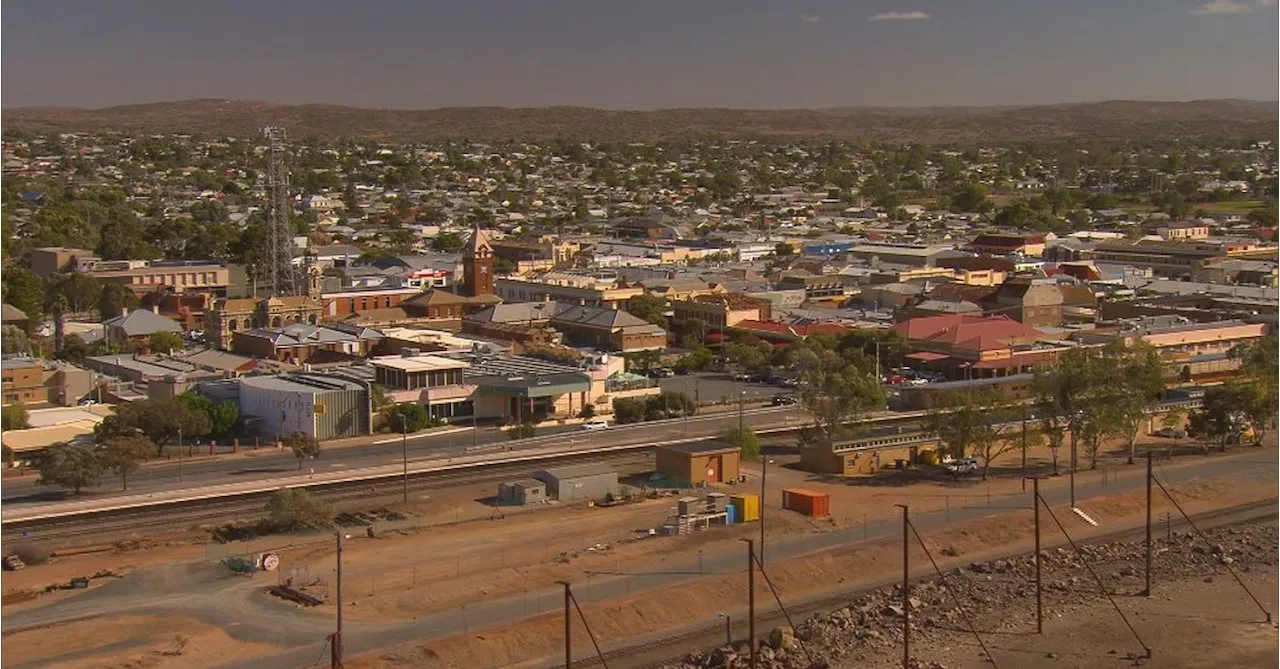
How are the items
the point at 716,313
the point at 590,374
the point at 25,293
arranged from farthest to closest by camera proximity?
the point at 25,293
the point at 716,313
the point at 590,374

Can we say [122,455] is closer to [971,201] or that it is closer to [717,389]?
[717,389]

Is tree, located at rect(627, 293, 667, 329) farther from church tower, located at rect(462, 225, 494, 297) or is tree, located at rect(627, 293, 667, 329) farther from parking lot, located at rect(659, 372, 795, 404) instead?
parking lot, located at rect(659, 372, 795, 404)

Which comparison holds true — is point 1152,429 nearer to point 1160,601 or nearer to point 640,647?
point 1160,601

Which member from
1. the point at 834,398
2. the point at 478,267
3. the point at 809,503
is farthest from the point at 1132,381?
the point at 478,267

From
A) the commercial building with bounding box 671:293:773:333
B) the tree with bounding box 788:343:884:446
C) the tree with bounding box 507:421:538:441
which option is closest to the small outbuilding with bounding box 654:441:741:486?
the tree with bounding box 788:343:884:446

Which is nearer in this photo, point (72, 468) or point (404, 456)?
point (72, 468)

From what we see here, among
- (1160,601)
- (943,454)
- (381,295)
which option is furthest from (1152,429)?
(381,295)

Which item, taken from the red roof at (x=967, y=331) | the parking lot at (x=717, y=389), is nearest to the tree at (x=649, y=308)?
the parking lot at (x=717, y=389)
